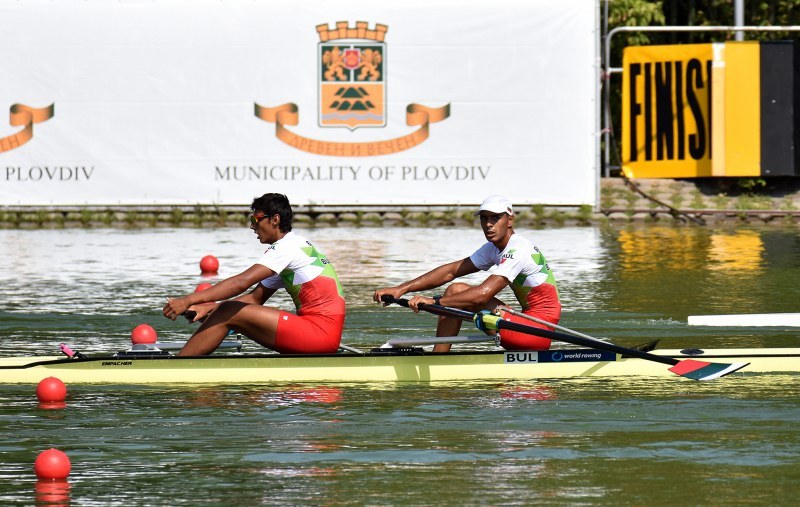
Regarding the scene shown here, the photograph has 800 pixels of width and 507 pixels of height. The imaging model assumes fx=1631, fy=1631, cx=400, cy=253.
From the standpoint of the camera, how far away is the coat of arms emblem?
27.7 metres

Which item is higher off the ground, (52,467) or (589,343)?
(589,343)

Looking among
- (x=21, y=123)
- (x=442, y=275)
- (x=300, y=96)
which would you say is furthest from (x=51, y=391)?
(x=21, y=123)

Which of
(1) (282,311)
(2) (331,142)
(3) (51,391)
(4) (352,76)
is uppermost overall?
(4) (352,76)

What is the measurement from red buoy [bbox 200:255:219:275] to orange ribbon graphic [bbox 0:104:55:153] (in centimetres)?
858

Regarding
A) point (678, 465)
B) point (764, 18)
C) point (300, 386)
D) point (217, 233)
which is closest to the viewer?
point (678, 465)

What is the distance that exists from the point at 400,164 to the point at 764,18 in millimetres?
10454

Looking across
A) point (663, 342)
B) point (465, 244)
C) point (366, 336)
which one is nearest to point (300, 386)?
point (366, 336)

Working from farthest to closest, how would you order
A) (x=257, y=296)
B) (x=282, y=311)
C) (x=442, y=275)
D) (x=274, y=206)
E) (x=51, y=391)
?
(x=442, y=275) → (x=257, y=296) → (x=282, y=311) → (x=274, y=206) → (x=51, y=391)

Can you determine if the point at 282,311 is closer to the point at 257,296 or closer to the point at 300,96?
the point at 257,296

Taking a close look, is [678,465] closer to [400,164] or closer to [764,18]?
[400,164]

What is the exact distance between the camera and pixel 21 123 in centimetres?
2781

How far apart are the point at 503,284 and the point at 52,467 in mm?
4170

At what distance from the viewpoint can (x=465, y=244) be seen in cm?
2466

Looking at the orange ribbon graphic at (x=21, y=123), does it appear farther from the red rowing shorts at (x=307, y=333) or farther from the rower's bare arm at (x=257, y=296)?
the red rowing shorts at (x=307, y=333)
